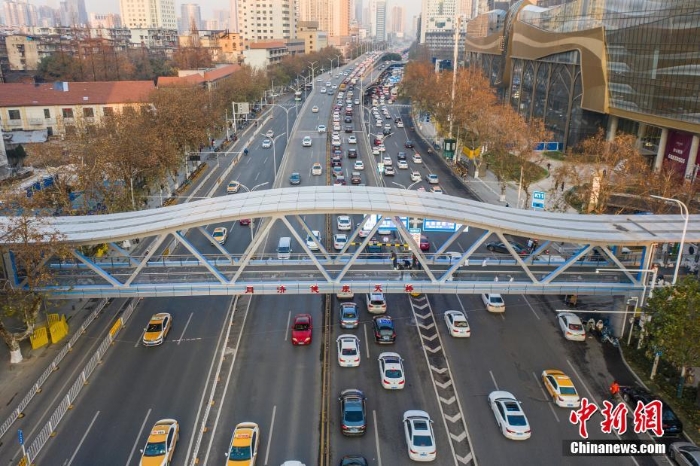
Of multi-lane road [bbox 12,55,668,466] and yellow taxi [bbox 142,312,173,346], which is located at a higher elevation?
yellow taxi [bbox 142,312,173,346]

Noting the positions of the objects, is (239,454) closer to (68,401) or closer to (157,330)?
(68,401)

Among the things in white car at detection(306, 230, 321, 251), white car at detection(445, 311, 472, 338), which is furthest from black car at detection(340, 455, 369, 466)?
white car at detection(306, 230, 321, 251)

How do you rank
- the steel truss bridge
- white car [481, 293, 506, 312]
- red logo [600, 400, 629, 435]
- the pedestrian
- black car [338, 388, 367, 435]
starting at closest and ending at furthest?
1. black car [338, 388, 367, 435]
2. red logo [600, 400, 629, 435]
3. the pedestrian
4. the steel truss bridge
5. white car [481, 293, 506, 312]

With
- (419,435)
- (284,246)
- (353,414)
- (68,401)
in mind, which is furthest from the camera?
(284,246)

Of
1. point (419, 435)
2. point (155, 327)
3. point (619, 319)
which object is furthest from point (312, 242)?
point (419, 435)

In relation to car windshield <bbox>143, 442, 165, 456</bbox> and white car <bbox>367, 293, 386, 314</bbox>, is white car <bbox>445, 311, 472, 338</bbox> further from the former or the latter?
car windshield <bbox>143, 442, 165, 456</bbox>

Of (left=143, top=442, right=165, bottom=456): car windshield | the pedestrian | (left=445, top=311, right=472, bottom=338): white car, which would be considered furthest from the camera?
(left=445, top=311, right=472, bottom=338): white car

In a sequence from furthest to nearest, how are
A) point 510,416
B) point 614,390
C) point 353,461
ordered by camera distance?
point 614,390, point 510,416, point 353,461
